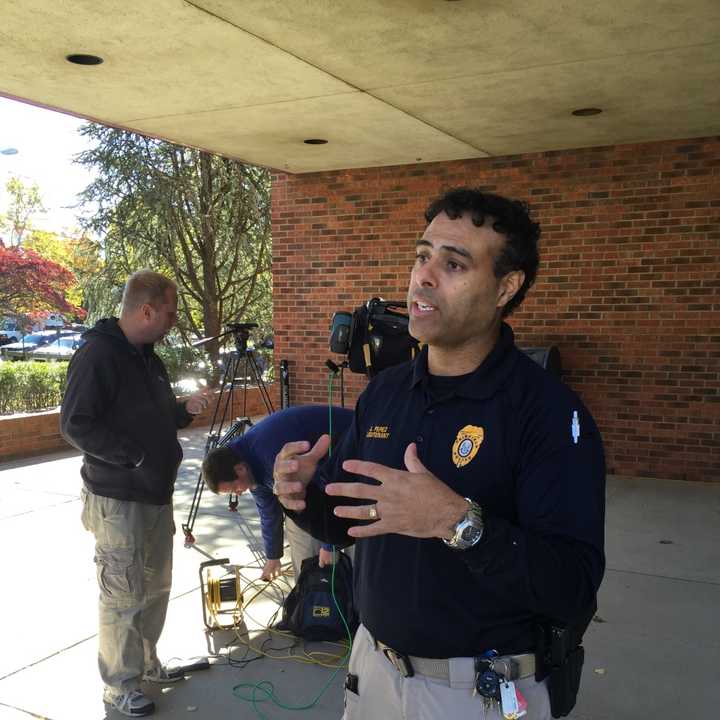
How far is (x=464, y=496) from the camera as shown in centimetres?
156

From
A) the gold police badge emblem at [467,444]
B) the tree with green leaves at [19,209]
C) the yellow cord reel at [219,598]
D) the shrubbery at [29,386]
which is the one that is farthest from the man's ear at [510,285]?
the tree with green leaves at [19,209]

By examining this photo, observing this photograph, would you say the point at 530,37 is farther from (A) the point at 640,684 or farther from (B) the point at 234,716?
(B) the point at 234,716

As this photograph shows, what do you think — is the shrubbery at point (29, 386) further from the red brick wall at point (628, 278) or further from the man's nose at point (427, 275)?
the man's nose at point (427, 275)

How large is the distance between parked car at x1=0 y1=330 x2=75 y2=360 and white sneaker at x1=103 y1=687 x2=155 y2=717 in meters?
21.3

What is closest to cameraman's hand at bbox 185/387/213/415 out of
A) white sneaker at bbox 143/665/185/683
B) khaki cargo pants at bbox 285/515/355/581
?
khaki cargo pants at bbox 285/515/355/581

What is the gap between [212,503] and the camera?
22.4ft

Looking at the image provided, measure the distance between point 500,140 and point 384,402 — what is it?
564 cm

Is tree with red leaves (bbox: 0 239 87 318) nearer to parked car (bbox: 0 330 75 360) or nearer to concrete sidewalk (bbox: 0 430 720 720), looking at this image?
parked car (bbox: 0 330 75 360)

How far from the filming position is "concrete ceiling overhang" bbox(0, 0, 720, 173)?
4016mm

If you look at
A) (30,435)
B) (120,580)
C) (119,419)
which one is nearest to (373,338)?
(119,419)

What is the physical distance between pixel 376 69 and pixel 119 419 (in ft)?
9.67

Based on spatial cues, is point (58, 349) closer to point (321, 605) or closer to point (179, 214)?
point (179, 214)

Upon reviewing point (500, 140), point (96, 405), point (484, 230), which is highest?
point (500, 140)

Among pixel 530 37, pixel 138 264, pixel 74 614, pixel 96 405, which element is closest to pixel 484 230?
pixel 96 405
